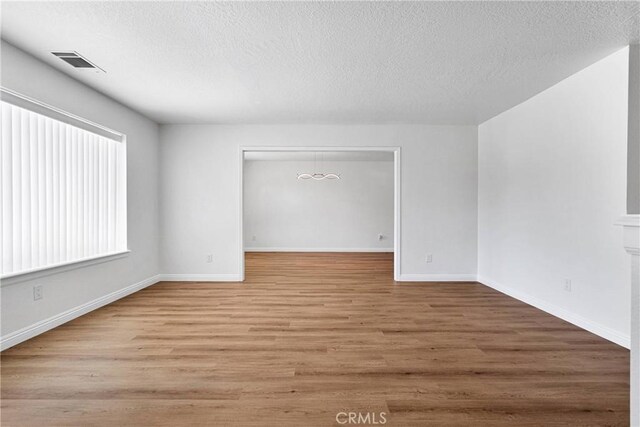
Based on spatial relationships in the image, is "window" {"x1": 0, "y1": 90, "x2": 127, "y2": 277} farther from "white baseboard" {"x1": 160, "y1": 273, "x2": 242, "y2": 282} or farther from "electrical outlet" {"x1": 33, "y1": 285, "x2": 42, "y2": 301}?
"white baseboard" {"x1": 160, "y1": 273, "x2": 242, "y2": 282}

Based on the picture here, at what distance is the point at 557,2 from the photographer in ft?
6.46

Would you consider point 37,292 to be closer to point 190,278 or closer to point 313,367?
point 190,278

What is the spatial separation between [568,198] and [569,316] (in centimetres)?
121

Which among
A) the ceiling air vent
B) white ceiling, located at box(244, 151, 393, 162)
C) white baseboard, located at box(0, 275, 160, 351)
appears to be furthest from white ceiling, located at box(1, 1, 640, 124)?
white ceiling, located at box(244, 151, 393, 162)

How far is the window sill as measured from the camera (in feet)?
8.07

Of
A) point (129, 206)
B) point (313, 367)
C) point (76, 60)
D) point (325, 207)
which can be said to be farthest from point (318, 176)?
point (313, 367)

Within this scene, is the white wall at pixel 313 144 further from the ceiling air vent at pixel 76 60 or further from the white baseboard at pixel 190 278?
the ceiling air vent at pixel 76 60

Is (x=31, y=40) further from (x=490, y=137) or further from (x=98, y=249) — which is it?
(x=490, y=137)

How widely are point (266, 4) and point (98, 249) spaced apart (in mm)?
3357

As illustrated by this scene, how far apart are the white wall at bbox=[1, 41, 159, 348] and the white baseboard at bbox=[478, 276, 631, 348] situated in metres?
5.07

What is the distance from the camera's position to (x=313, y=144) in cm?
486

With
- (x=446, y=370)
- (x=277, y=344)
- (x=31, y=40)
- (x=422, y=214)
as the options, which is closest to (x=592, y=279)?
(x=446, y=370)

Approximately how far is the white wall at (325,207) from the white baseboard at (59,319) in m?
4.81

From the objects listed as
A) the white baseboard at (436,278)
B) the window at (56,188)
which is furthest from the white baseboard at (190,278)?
the white baseboard at (436,278)
